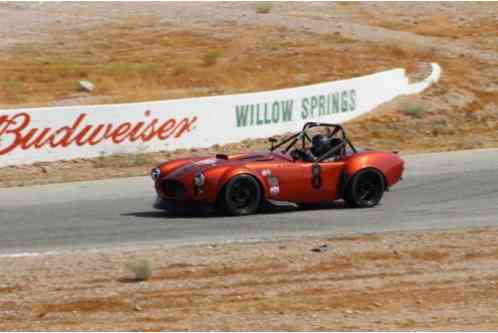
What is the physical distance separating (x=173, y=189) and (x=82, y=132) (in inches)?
232

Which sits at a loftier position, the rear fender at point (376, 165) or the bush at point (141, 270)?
the rear fender at point (376, 165)

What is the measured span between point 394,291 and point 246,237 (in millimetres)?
3276

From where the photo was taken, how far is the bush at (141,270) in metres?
12.4

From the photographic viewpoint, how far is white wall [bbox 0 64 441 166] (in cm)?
2091

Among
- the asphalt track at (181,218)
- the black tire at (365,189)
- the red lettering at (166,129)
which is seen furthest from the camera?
the red lettering at (166,129)

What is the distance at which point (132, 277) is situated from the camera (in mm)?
12508

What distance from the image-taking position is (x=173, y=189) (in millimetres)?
15984

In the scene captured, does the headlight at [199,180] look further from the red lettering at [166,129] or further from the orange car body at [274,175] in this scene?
the red lettering at [166,129]

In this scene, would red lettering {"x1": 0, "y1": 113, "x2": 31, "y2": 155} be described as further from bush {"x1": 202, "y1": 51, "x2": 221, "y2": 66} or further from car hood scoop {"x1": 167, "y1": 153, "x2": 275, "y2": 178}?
bush {"x1": 202, "y1": 51, "x2": 221, "y2": 66}

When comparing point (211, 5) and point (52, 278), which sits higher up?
point (211, 5)

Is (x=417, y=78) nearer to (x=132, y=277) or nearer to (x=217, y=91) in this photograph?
(x=217, y=91)

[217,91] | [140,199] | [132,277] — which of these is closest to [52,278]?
[132,277]

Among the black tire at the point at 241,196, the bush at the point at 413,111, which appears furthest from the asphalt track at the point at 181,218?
the bush at the point at 413,111

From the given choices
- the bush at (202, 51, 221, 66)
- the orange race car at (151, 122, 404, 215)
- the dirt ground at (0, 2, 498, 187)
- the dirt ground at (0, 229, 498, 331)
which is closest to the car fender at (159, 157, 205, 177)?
the orange race car at (151, 122, 404, 215)
